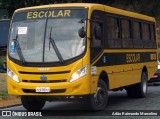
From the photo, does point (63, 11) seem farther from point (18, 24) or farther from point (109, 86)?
point (109, 86)

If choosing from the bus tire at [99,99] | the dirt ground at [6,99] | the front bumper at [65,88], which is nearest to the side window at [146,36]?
the bus tire at [99,99]

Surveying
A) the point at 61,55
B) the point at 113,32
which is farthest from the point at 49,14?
the point at 113,32

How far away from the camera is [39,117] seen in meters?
12.6

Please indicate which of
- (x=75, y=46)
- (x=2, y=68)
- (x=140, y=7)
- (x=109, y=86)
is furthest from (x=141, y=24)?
(x=140, y=7)

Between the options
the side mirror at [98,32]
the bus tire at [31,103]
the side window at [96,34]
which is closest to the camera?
the side window at [96,34]

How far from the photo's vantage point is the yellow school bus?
12.3 meters

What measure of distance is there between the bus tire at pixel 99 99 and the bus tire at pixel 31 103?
151 cm

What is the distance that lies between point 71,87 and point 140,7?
29573 millimetres

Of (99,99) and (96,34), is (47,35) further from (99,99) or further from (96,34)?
(99,99)

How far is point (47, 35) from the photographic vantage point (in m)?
12.7

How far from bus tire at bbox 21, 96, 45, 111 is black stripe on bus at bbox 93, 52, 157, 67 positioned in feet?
7.12

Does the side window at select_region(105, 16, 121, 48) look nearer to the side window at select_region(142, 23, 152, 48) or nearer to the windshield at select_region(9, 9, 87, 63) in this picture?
the windshield at select_region(9, 9, 87, 63)

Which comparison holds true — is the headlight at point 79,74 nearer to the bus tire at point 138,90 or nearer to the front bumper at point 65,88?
A: the front bumper at point 65,88

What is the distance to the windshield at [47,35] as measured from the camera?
40.9 ft
